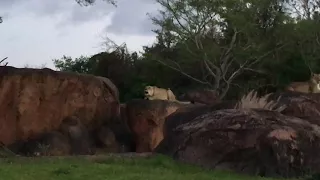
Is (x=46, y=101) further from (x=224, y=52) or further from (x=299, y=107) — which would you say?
(x=224, y=52)

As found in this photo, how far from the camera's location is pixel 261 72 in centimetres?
3266

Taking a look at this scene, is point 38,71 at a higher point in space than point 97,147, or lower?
higher

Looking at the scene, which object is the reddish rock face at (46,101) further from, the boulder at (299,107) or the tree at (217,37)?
the tree at (217,37)

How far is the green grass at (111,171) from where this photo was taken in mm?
6449

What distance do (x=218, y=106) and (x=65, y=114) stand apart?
674 centimetres

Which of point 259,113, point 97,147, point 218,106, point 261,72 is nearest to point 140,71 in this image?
point 261,72

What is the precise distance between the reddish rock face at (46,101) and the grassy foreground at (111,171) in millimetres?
7096

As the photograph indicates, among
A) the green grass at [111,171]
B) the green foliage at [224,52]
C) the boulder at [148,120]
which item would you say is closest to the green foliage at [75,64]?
the green foliage at [224,52]

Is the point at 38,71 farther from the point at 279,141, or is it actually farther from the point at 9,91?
the point at 279,141

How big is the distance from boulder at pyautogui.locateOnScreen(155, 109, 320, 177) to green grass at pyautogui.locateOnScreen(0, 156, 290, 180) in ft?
1.26

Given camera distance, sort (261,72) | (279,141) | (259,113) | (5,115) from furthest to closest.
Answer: (261,72)
(5,115)
(259,113)
(279,141)

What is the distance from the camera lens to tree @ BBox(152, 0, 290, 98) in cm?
3184

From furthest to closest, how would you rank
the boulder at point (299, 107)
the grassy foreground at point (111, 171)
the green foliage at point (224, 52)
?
the green foliage at point (224, 52)
the boulder at point (299, 107)
the grassy foreground at point (111, 171)

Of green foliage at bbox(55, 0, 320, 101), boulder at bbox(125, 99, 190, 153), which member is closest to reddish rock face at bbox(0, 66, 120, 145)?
boulder at bbox(125, 99, 190, 153)
